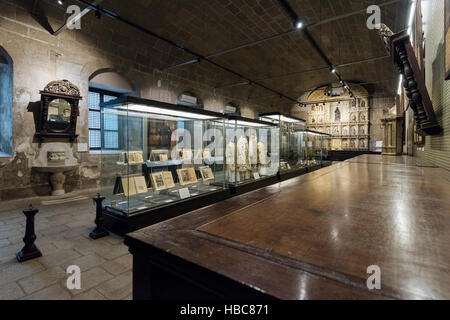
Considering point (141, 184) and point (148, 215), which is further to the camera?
point (141, 184)

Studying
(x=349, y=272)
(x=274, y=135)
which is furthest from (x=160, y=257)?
(x=274, y=135)

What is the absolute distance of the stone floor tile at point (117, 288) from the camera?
1978 mm

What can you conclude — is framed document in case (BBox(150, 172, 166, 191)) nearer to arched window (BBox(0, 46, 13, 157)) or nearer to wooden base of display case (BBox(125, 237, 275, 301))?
wooden base of display case (BBox(125, 237, 275, 301))

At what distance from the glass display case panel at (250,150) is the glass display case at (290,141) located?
266 mm

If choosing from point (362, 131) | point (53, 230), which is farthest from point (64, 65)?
point (362, 131)

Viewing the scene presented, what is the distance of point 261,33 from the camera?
27.7 feet

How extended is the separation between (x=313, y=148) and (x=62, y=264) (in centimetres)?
874

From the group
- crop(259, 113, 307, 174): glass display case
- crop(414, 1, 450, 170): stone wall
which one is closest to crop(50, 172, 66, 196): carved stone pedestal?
crop(259, 113, 307, 174): glass display case

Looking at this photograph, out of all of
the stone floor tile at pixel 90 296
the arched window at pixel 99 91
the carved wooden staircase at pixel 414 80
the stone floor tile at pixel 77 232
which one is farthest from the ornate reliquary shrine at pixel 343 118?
the stone floor tile at pixel 90 296

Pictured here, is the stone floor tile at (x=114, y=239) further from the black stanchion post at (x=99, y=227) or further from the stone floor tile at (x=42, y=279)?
the stone floor tile at (x=42, y=279)

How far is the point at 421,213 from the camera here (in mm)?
968

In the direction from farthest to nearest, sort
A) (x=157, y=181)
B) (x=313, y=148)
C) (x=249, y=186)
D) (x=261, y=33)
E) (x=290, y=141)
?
1. (x=313, y=148)
2. (x=261, y=33)
3. (x=290, y=141)
4. (x=249, y=186)
5. (x=157, y=181)

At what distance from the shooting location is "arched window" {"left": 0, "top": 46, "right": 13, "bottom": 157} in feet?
16.8

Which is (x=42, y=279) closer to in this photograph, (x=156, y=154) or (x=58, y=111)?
(x=156, y=154)
